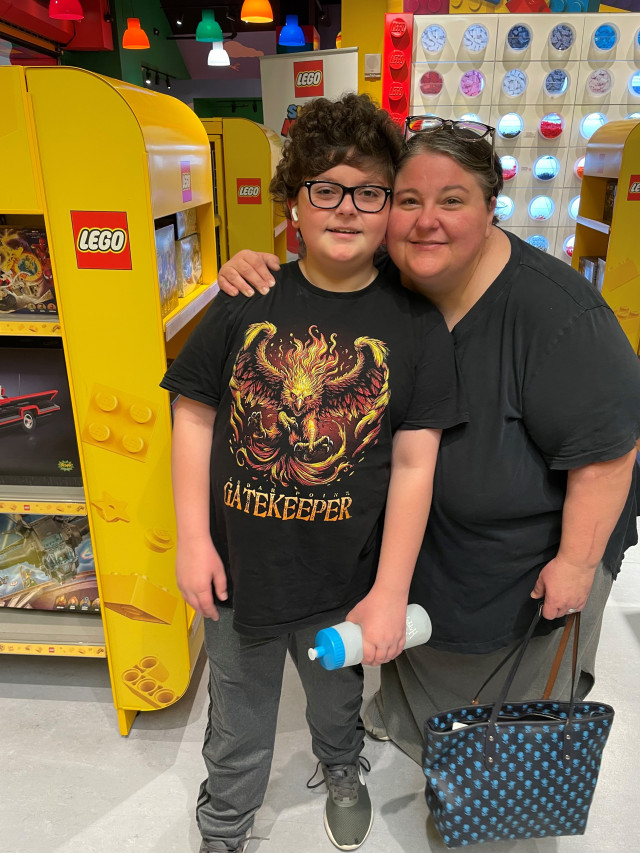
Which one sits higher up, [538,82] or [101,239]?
[538,82]

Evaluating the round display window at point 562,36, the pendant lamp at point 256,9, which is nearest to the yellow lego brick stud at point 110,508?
the round display window at point 562,36

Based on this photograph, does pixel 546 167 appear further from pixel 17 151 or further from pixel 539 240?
pixel 17 151

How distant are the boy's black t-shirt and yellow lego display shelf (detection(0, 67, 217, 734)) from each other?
0.40 metres

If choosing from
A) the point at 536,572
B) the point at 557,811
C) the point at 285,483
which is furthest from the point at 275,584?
the point at 557,811

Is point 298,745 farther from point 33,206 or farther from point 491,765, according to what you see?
point 33,206

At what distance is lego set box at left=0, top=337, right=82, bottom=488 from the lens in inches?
77.4

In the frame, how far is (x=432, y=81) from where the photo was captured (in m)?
5.26

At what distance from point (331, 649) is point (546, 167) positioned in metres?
5.11

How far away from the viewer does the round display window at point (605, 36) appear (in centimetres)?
511

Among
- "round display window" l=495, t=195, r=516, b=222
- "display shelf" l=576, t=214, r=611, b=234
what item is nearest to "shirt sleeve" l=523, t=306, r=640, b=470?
"display shelf" l=576, t=214, r=611, b=234

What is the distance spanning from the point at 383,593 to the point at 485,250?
2.54 feet

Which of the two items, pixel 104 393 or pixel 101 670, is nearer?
pixel 104 393

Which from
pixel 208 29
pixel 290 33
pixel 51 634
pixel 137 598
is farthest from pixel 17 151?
pixel 208 29

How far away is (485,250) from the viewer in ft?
4.66
